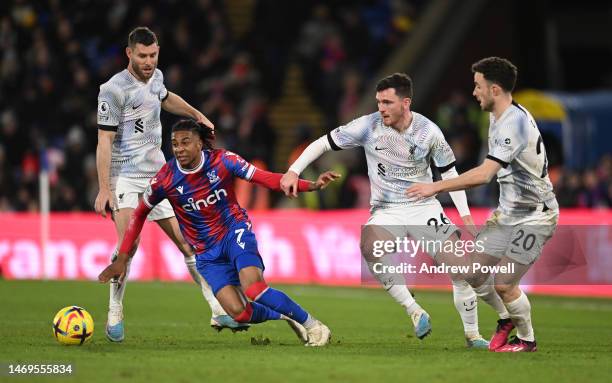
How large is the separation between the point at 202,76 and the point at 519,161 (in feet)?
44.9

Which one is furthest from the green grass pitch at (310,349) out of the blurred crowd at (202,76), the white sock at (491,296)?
the blurred crowd at (202,76)

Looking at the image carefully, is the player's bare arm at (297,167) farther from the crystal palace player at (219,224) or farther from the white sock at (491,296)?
the white sock at (491,296)

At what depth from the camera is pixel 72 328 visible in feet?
34.0

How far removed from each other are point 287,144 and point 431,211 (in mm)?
15338

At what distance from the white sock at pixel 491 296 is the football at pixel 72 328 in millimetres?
3340

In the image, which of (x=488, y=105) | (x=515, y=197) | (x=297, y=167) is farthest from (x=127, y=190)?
(x=515, y=197)

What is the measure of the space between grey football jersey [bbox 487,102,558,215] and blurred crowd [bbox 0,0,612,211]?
9.46 metres

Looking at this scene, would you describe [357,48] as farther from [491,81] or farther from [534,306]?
[491,81]

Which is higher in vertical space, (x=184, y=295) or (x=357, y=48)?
(x=357, y=48)

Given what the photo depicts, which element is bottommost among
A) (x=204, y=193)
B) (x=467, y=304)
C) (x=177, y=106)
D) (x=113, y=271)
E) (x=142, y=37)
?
(x=467, y=304)

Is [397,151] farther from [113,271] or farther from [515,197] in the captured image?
[113,271]

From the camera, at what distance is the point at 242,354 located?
988 centimetres

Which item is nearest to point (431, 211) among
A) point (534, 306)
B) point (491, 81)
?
point (491, 81)

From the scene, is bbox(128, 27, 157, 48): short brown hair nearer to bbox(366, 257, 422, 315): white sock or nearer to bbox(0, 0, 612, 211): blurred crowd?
bbox(366, 257, 422, 315): white sock
